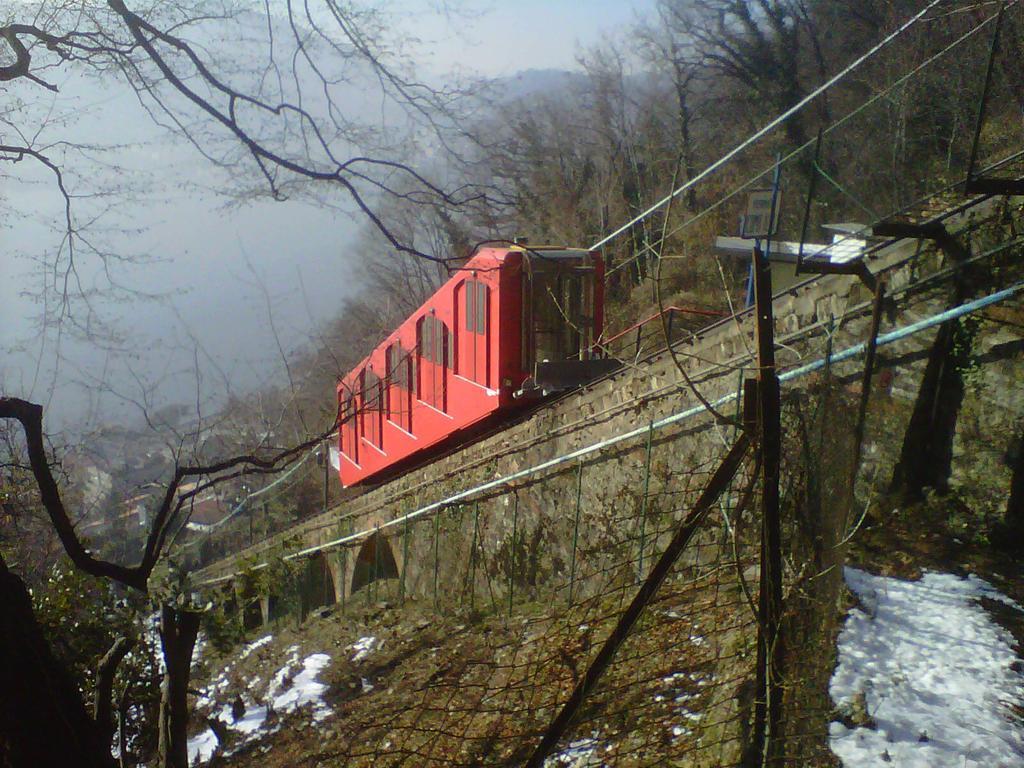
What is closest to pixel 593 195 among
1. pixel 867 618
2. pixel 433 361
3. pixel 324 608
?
pixel 433 361

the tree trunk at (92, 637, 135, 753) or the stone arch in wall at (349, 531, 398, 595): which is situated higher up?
the stone arch in wall at (349, 531, 398, 595)

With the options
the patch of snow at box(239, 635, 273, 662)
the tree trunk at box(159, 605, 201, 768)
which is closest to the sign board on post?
the tree trunk at box(159, 605, 201, 768)

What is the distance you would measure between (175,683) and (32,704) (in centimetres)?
239

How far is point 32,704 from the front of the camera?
2549 millimetres

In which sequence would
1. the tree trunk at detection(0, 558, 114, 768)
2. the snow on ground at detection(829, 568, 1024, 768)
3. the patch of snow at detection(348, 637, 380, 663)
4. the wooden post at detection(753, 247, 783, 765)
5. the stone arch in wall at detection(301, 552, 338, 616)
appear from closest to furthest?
the wooden post at detection(753, 247, 783, 765) < the tree trunk at detection(0, 558, 114, 768) < the snow on ground at detection(829, 568, 1024, 768) < the patch of snow at detection(348, 637, 380, 663) < the stone arch in wall at detection(301, 552, 338, 616)

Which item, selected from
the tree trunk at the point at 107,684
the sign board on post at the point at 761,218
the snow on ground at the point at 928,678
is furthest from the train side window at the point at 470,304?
the snow on ground at the point at 928,678

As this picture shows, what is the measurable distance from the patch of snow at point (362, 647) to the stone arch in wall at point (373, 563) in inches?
79.6

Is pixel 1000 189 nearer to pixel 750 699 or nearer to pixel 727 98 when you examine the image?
pixel 750 699

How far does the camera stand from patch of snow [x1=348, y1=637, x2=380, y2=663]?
7008 mm

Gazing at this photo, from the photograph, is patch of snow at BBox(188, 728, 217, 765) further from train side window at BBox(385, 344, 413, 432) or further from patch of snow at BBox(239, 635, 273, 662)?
train side window at BBox(385, 344, 413, 432)

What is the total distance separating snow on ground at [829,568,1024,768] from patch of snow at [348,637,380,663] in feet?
14.6

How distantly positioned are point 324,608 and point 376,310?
17.7 meters

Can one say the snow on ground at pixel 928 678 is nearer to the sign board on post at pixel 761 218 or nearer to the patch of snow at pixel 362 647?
the sign board on post at pixel 761 218

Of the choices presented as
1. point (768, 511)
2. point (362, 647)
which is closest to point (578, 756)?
point (768, 511)
